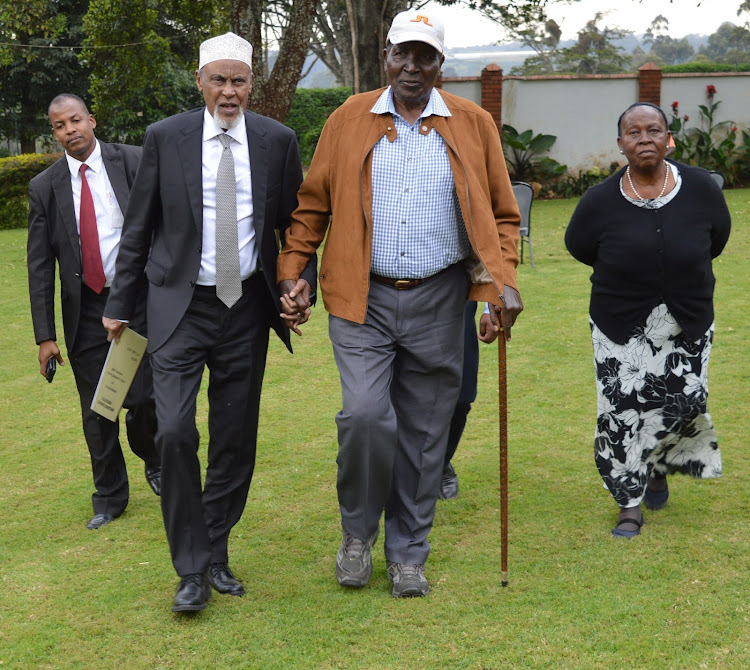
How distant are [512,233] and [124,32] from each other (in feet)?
47.6

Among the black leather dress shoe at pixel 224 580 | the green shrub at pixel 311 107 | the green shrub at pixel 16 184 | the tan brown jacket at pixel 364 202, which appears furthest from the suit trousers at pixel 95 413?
the green shrub at pixel 311 107

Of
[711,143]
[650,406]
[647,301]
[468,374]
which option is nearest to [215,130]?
[468,374]

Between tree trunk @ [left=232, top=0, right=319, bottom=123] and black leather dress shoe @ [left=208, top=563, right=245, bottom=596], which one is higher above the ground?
tree trunk @ [left=232, top=0, right=319, bottom=123]

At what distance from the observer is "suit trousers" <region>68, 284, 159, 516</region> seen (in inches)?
216

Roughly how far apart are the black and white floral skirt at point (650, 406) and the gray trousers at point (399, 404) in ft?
3.05

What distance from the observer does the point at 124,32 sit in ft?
57.1

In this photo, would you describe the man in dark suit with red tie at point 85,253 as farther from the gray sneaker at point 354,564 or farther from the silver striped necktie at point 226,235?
the gray sneaker at point 354,564

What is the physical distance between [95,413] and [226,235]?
5.71 feet

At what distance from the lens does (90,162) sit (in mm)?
5496

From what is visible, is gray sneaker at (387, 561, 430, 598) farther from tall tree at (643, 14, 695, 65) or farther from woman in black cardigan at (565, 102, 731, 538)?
tall tree at (643, 14, 695, 65)

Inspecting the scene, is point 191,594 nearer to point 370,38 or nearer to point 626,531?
point 626,531

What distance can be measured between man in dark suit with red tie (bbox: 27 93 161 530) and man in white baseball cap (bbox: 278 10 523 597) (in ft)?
4.73

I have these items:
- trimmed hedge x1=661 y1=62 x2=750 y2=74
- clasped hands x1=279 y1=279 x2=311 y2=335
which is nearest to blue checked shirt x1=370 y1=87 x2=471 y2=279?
clasped hands x1=279 y1=279 x2=311 y2=335

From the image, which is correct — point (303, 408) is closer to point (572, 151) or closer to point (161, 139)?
point (161, 139)
